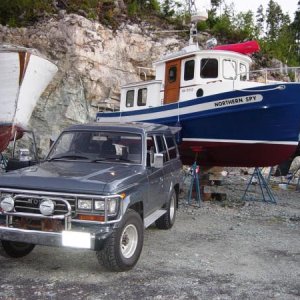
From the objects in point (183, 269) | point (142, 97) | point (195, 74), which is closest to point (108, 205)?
point (183, 269)

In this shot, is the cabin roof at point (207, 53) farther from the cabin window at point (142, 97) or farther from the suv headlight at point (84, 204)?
the suv headlight at point (84, 204)

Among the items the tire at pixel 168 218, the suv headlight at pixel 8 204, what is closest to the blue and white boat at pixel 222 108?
the tire at pixel 168 218

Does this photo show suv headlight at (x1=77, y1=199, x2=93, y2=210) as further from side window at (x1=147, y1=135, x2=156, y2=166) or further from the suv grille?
side window at (x1=147, y1=135, x2=156, y2=166)

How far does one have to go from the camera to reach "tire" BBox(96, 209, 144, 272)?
5203mm

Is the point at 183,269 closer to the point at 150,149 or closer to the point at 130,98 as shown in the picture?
the point at 150,149

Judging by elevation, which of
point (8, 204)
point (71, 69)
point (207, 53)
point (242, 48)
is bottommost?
point (8, 204)

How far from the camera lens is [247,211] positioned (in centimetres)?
1068

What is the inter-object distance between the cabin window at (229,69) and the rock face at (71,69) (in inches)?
336

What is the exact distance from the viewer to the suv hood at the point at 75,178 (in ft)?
16.9

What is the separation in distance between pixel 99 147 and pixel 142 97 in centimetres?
839

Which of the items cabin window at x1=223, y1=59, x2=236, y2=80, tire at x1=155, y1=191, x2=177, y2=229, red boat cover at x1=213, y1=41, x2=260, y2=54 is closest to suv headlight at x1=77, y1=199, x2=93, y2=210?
tire at x1=155, y1=191, x2=177, y2=229

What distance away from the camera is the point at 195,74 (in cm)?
1302

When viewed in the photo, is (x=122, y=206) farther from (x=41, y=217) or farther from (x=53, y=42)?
(x=53, y=42)

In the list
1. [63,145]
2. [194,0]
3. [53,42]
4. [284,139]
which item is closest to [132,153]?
[63,145]
